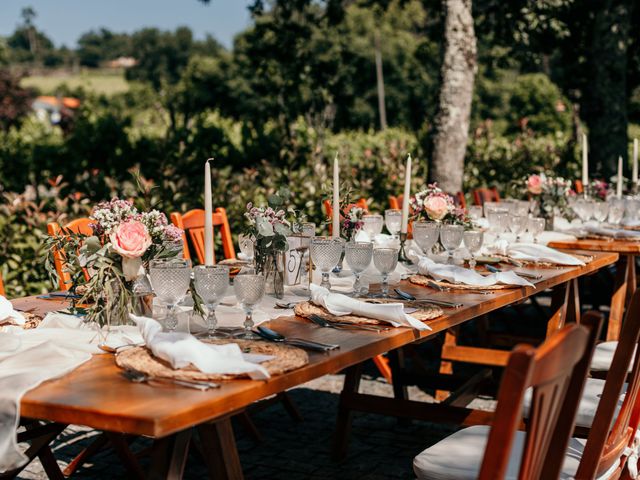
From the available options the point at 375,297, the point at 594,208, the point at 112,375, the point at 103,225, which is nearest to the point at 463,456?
the point at 375,297

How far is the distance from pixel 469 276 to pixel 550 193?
7.87 ft

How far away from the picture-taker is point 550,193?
5.75m

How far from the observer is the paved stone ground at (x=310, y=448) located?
4.05 meters

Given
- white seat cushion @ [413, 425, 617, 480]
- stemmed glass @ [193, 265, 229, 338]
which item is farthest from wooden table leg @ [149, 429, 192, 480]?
white seat cushion @ [413, 425, 617, 480]

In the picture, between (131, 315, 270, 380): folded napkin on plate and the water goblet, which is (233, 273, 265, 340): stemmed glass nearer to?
(131, 315, 270, 380): folded napkin on plate

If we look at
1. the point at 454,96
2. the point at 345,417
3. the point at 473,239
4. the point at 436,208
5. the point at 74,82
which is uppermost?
the point at 74,82

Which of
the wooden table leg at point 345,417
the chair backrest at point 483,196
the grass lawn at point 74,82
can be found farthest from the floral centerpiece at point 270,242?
the grass lawn at point 74,82

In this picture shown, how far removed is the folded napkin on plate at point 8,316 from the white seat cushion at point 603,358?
2.45 metres

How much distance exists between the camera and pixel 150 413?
1835mm

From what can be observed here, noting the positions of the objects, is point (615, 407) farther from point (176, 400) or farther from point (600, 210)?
point (600, 210)

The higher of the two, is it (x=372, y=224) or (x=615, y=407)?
(x=372, y=224)

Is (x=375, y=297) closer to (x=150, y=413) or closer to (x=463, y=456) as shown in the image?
(x=463, y=456)

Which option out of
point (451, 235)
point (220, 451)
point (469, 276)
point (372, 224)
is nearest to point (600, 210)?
point (372, 224)

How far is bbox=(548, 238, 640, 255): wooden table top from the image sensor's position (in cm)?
493
